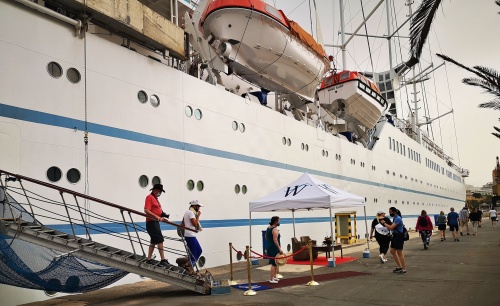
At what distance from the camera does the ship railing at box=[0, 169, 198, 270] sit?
595 cm

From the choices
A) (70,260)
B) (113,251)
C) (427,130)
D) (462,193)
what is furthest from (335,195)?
(462,193)

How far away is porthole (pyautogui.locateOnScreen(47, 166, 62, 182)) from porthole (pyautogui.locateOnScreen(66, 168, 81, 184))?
6.6 inches

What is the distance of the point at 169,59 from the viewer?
11.4 metres

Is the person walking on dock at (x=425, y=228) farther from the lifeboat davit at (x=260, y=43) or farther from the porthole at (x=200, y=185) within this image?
the porthole at (x=200, y=185)

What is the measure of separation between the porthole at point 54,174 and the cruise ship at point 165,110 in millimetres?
18

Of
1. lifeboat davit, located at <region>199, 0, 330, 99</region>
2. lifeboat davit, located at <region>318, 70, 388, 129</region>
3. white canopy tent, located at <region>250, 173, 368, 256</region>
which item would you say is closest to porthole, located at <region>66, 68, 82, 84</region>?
white canopy tent, located at <region>250, 173, 368, 256</region>

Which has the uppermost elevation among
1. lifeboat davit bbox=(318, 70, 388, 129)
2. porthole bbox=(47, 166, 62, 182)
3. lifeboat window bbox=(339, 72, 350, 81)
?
lifeboat window bbox=(339, 72, 350, 81)

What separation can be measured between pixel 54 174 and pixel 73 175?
A: 1.23 ft

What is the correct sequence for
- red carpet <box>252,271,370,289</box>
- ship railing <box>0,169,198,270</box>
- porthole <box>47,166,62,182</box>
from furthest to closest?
A: red carpet <box>252,271,370,289</box>, porthole <box>47,166,62,182</box>, ship railing <box>0,169,198,270</box>

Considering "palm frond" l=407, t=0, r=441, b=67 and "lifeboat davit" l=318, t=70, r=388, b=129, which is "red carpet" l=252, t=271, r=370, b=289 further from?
"lifeboat davit" l=318, t=70, r=388, b=129

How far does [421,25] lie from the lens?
23.4 feet

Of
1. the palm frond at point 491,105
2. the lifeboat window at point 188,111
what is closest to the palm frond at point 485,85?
the palm frond at point 491,105

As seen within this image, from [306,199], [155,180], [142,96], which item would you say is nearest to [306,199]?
[306,199]

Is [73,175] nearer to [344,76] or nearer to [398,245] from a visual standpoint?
[398,245]
